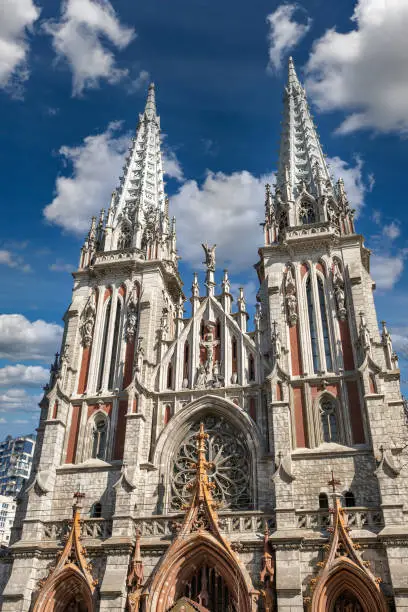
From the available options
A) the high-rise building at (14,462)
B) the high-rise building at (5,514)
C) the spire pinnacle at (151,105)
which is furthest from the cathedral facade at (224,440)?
the high-rise building at (14,462)

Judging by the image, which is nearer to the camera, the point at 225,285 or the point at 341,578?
the point at 341,578

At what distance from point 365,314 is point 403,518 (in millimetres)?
9476

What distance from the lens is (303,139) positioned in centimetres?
3525

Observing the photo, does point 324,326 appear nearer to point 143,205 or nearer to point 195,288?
point 195,288

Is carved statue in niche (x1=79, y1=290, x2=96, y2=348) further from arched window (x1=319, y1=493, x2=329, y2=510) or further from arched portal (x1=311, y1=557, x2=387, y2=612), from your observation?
arched portal (x1=311, y1=557, x2=387, y2=612)

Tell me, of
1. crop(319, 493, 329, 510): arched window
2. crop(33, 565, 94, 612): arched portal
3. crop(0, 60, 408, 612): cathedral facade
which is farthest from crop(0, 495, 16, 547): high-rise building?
crop(319, 493, 329, 510): arched window

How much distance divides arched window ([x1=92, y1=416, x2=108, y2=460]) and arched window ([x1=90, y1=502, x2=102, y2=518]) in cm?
216

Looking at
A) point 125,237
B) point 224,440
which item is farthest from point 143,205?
point 224,440

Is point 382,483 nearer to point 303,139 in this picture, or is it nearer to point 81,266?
point 81,266

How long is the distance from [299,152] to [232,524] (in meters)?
23.7

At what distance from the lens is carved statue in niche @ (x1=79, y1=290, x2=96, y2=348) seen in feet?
92.7

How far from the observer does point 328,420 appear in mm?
23266

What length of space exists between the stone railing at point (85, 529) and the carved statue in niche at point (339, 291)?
13917 millimetres

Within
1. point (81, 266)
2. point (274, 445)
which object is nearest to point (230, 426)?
point (274, 445)
